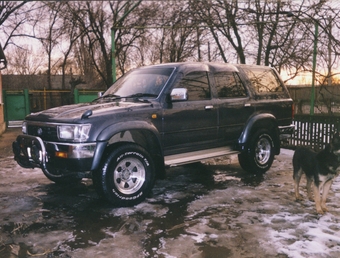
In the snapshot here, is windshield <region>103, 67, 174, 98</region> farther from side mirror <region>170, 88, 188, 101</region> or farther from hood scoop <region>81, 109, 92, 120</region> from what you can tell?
hood scoop <region>81, 109, 92, 120</region>

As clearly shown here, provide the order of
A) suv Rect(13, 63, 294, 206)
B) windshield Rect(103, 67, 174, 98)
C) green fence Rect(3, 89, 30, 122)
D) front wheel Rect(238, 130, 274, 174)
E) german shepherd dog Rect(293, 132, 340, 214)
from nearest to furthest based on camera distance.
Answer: german shepherd dog Rect(293, 132, 340, 214), suv Rect(13, 63, 294, 206), windshield Rect(103, 67, 174, 98), front wheel Rect(238, 130, 274, 174), green fence Rect(3, 89, 30, 122)

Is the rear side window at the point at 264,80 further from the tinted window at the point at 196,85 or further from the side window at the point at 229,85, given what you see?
the tinted window at the point at 196,85

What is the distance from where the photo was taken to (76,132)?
15.5 ft

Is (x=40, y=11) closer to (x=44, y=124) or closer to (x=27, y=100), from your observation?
(x=27, y=100)

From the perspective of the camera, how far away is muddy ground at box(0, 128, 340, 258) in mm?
3668

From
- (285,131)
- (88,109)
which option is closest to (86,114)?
(88,109)

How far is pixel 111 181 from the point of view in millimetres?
4980

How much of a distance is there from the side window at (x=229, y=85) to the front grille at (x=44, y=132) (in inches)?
117

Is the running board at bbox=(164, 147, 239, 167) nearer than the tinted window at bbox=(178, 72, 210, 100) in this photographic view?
Yes

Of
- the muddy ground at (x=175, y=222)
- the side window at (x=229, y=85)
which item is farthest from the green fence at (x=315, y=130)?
the side window at (x=229, y=85)

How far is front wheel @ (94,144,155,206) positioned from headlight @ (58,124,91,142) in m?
0.48

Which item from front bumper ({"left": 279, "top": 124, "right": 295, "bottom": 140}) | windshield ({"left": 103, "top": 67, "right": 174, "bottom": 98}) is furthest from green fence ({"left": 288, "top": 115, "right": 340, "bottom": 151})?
windshield ({"left": 103, "top": 67, "right": 174, "bottom": 98})

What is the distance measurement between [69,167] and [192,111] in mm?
2205

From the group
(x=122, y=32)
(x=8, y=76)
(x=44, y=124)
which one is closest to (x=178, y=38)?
(x=122, y=32)
